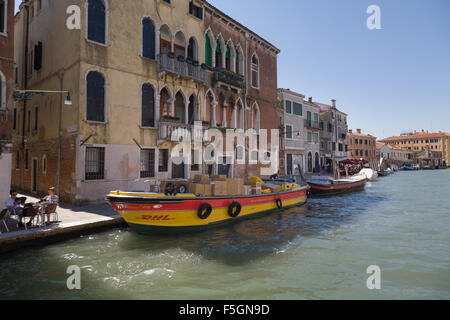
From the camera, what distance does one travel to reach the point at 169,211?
24.8 feet

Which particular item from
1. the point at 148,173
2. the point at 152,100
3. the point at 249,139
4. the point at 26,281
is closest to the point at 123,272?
the point at 26,281

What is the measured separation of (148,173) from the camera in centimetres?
1281

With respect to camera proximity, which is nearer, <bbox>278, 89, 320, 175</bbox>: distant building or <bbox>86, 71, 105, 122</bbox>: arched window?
<bbox>86, 71, 105, 122</bbox>: arched window

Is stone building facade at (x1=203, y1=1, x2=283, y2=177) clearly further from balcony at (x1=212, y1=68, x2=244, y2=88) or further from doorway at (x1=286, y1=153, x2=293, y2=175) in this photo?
doorway at (x1=286, y1=153, x2=293, y2=175)

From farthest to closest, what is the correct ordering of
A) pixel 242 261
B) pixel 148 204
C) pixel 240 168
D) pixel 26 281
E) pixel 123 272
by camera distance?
pixel 240 168 → pixel 148 204 → pixel 242 261 → pixel 123 272 → pixel 26 281

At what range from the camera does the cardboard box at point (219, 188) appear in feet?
28.5

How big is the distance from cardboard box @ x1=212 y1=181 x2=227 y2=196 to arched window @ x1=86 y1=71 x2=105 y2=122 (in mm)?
6002

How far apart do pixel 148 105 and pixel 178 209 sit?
703 cm

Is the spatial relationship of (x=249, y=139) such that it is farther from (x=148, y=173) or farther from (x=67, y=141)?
(x=67, y=141)

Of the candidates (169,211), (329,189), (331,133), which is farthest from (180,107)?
(331,133)

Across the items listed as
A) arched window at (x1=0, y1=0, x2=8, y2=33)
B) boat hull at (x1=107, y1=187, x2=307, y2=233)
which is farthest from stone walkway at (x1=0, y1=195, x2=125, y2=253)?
arched window at (x1=0, y1=0, x2=8, y2=33)

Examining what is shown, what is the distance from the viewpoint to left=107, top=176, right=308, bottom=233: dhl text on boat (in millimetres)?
7262
